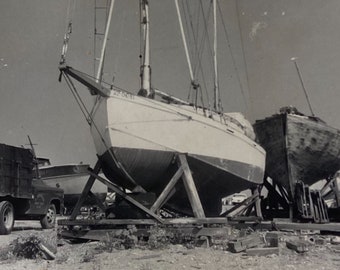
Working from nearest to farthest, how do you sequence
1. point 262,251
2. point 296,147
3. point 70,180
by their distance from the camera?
point 262,251 < point 296,147 < point 70,180

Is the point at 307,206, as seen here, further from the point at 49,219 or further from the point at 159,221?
the point at 49,219

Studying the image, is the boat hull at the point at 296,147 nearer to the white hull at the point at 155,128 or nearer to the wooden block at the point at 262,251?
the white hull at the point at 155,128

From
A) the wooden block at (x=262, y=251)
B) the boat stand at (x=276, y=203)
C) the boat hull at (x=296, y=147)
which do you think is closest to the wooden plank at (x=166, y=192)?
the wooden block at (x=262, y=251)

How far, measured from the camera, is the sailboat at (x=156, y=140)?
352 inches

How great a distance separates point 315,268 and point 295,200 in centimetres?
882

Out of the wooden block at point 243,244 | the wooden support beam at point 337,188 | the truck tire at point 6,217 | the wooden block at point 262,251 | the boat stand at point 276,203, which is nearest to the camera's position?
the wooden block at point 262,251

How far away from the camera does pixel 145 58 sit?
→ 37.0 ft

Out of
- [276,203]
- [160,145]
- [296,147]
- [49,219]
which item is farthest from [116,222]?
[276,203]

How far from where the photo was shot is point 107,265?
578cm

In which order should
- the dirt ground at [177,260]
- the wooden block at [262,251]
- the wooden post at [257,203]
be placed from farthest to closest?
the wooden post at [257,203] → the wooden block at [262,251] → the dirt ground at [177,260]

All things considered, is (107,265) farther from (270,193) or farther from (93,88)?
(270,193)

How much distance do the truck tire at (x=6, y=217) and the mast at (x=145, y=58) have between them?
14.5 feet

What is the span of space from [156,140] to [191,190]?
4.62ft

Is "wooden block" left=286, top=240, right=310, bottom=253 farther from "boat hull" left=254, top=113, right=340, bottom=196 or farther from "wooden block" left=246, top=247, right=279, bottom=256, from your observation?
"boat hull" left=254, top=113, right=340, bottom=196
